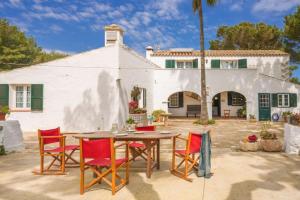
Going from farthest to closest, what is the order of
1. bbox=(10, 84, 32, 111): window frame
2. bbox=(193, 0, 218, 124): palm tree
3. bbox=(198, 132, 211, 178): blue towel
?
bbox=(193, 0, 218, 124): palm tree
bbox=(10, 84, 32, 111): window frame
bbox=(198, 132, 211, 178): blue towel

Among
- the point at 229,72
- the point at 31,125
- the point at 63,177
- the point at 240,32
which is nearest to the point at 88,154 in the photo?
the point at 63,177

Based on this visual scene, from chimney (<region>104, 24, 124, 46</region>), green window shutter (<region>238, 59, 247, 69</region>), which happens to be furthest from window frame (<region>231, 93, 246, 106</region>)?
chimney (<region>104, 24, 124, 46</region>)

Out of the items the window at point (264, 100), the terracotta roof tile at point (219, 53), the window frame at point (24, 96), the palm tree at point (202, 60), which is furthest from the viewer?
the terracotta roof tile at point (219, 53)

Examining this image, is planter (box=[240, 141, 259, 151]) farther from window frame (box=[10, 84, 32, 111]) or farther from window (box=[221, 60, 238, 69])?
window (box=[221, 60, 238, 69])

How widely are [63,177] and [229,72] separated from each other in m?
15.4

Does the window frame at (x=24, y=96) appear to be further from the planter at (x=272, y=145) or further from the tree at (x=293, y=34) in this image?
the tree at (x=293, y=34)

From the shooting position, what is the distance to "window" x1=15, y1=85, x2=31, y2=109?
41.4 feet

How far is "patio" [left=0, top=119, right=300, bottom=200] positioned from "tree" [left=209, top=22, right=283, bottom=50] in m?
25.0

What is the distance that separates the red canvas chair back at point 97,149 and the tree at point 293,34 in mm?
18458

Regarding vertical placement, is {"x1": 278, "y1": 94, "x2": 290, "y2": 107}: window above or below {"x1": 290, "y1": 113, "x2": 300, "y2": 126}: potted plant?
above

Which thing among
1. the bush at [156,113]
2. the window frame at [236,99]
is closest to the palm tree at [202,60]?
the bush at [156,113]

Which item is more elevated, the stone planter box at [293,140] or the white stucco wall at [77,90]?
the white stucco wall at [77,90]

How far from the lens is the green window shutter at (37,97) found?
487 inches

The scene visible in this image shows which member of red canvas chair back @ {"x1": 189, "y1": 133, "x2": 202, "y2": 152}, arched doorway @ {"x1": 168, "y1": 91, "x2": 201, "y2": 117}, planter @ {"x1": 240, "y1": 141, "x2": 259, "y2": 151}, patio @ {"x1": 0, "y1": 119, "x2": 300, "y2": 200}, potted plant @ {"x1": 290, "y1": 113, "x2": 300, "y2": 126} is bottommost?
patio @ {"x1": 0, "y1": 119, "x2": 300, "y2": 200}
